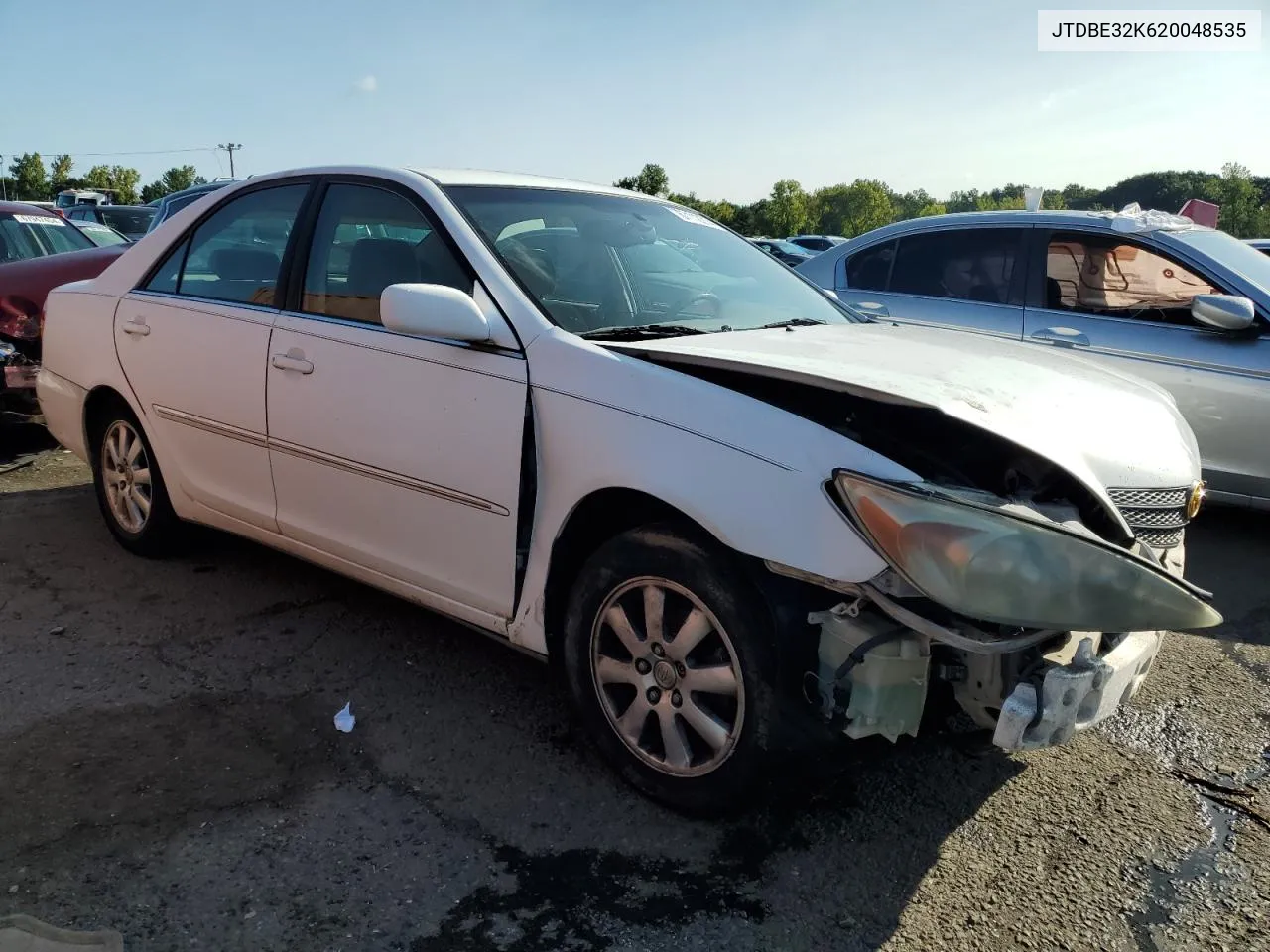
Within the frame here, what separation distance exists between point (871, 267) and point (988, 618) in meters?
4.78

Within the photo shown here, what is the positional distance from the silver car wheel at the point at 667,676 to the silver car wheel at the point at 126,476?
2.68m

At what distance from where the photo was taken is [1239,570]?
4922 mm

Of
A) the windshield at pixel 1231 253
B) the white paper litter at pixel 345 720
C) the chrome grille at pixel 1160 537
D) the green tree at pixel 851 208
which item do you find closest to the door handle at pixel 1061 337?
the windshield at pixel 1231 253

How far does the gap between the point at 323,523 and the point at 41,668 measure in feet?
3.74

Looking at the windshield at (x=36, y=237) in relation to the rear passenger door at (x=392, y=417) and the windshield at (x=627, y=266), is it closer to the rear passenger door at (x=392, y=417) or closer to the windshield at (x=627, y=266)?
the rear passenger door at (x=392, y=417)

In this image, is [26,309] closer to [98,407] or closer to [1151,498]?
[98,407]

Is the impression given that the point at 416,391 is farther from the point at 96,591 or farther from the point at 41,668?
the point at 96,591

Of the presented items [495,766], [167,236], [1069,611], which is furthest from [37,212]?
[1069,611]

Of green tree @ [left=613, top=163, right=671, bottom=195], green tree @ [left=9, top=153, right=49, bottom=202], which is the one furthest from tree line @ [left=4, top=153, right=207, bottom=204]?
green tree @ [left=613, top=163, right=671, bottom=195]

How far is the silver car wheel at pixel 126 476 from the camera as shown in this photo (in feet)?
14.7

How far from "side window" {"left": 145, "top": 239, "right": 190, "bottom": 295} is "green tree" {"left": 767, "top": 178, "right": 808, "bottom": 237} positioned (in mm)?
59760

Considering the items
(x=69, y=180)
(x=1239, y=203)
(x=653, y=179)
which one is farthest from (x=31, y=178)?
(x=1239, y=203)

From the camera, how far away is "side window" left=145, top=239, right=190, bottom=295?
4273 millimetres

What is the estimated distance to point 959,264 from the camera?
6184 mm
